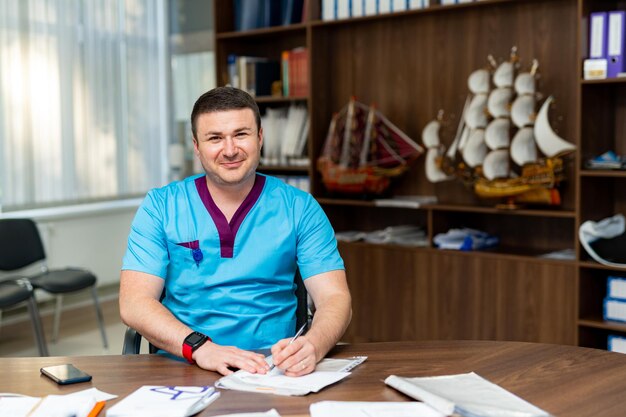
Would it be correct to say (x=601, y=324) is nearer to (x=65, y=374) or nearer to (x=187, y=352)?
(x=187, y=352)

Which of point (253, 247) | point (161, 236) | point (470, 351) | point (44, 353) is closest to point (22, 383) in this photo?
point (161, 236)

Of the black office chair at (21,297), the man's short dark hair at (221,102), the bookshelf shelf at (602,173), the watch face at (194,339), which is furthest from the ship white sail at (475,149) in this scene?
the black office chair at (21,297)

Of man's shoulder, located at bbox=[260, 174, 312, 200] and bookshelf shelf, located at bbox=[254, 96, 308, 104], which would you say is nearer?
man's shoulder, located at bbox=[260, 174, 312, 200]

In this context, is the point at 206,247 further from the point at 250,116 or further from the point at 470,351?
the point at 470,351

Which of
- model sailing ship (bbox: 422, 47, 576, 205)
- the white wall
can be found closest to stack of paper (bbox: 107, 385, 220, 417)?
model sailing ship (bbox: 422, 47, 576, 205)

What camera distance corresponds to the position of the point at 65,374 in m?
1.70

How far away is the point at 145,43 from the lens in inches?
230

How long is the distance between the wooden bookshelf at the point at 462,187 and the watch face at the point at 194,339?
6.96 ft

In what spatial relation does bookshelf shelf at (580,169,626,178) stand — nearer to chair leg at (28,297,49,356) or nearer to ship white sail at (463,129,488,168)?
ship white sail at (463,129,488,168)

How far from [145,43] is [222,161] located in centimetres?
405

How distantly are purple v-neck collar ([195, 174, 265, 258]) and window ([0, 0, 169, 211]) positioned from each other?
10.5 feet

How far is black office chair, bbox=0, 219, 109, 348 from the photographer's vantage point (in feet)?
14.2

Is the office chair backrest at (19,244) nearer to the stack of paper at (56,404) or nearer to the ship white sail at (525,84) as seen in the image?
the ship white sail at (525,84)

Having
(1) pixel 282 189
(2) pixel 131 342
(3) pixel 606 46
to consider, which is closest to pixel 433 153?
(3) pixel 606 46
